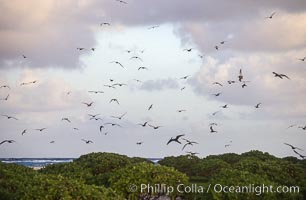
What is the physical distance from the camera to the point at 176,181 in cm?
2705

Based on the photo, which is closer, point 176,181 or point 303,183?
point 176,181

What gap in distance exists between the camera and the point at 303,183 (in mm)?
29828

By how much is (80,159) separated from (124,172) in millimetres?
13280

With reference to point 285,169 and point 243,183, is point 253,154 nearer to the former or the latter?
point 285,169

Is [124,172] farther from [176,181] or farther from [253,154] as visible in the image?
[253,154]

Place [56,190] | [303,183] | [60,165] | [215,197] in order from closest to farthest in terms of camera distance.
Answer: [56,190] → [215,197] → [303,183] → [60,165]

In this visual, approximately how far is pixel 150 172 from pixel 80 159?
45.3ft

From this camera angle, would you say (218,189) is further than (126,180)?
No

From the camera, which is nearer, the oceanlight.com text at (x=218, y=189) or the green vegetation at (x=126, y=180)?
the green vegetation at (x=126, y=180)

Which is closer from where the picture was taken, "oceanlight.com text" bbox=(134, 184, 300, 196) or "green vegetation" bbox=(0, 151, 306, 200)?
"green vegetation" bbox=(0, 151, 306, 200)

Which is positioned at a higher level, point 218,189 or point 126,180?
point 126,180

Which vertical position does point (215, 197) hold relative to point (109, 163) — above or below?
below

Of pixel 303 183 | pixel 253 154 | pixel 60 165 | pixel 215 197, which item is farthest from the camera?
pixel 253 154

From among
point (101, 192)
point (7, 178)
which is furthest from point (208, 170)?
A: point (101, 192)
